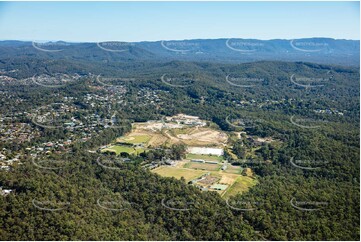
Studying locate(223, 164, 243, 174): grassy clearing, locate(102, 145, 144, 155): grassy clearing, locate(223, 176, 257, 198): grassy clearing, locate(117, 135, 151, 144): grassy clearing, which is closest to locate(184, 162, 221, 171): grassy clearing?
locate(223, 164, 243, 174): grassy clearing

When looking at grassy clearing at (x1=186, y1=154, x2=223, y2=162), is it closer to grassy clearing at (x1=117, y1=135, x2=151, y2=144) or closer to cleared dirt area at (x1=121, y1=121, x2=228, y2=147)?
cleared dirt area at (x1=121, y1=121, x2=228, y2=147)

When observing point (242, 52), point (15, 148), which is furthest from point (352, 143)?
point (242, 52)

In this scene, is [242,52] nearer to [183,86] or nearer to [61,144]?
[183,86]

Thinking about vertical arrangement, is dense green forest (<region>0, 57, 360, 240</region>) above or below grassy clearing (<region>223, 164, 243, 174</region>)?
above

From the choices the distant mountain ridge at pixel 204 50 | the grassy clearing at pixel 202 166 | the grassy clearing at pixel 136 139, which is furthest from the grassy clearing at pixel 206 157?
the distant mountain ridge at pixel 204 50

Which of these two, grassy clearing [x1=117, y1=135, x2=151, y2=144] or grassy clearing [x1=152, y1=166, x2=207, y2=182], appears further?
grassy clearing [x1=117, y1=135, x2=151, y2=144]

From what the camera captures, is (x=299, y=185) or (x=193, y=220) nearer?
(x=193, y=220)
